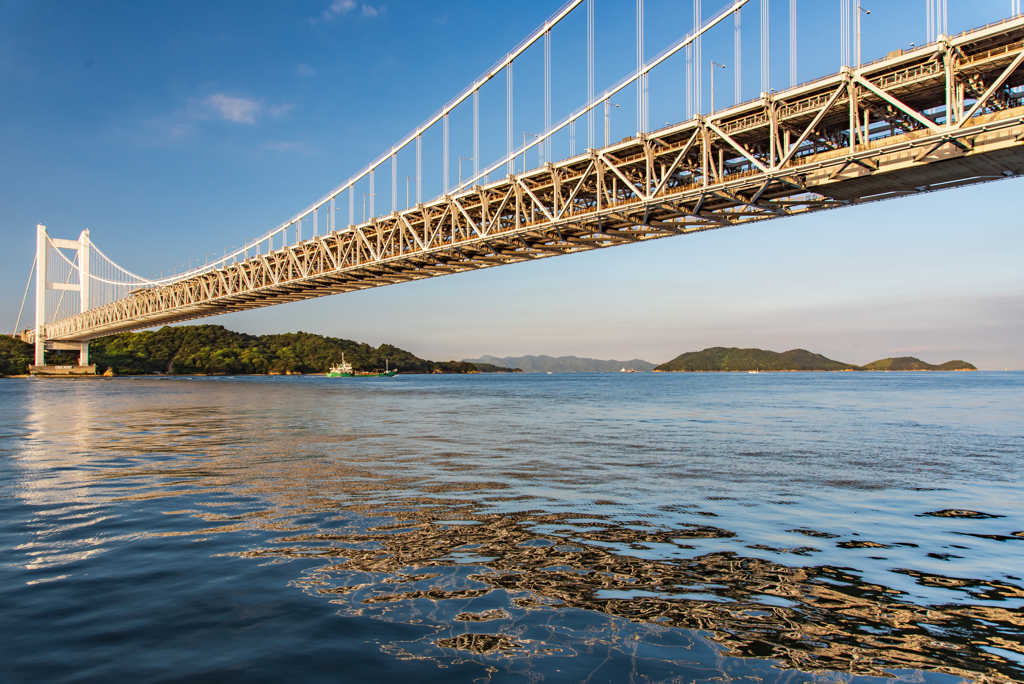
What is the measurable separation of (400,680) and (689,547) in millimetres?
3627

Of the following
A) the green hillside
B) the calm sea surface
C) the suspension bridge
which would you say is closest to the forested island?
the green hillside

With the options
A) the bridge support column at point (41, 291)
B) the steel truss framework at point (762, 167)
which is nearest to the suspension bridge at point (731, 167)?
the steel truss framework at point (762, 167)

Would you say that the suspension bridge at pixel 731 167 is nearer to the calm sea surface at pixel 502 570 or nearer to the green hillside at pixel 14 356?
the calm sea surface at pixel 502 570

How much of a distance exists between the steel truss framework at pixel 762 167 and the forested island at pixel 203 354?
75.5 meters

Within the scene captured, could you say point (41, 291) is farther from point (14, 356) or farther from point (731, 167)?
point (731, 167)

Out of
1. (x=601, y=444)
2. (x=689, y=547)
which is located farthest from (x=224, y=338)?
(x=689, y=547)

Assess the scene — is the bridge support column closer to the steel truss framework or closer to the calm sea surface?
the steel truss framework

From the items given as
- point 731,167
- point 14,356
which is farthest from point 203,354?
point 731,167

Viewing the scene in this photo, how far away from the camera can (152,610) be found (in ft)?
13.7

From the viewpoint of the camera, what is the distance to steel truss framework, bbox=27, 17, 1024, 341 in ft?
66.5

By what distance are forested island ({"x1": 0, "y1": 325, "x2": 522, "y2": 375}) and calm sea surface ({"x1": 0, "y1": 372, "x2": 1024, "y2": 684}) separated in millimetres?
107493

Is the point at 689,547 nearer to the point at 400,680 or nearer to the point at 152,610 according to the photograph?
the point at 400,680

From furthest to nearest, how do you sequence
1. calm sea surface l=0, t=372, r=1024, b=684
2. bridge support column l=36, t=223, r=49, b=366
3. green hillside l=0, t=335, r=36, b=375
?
green hillside l=0, t=335, r=36, b=375 → bridge support column l=36, t=223, r=49, b=366 → calm sea surface l=0, t=372, r=1024, b=684

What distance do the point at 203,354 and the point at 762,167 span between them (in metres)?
115
